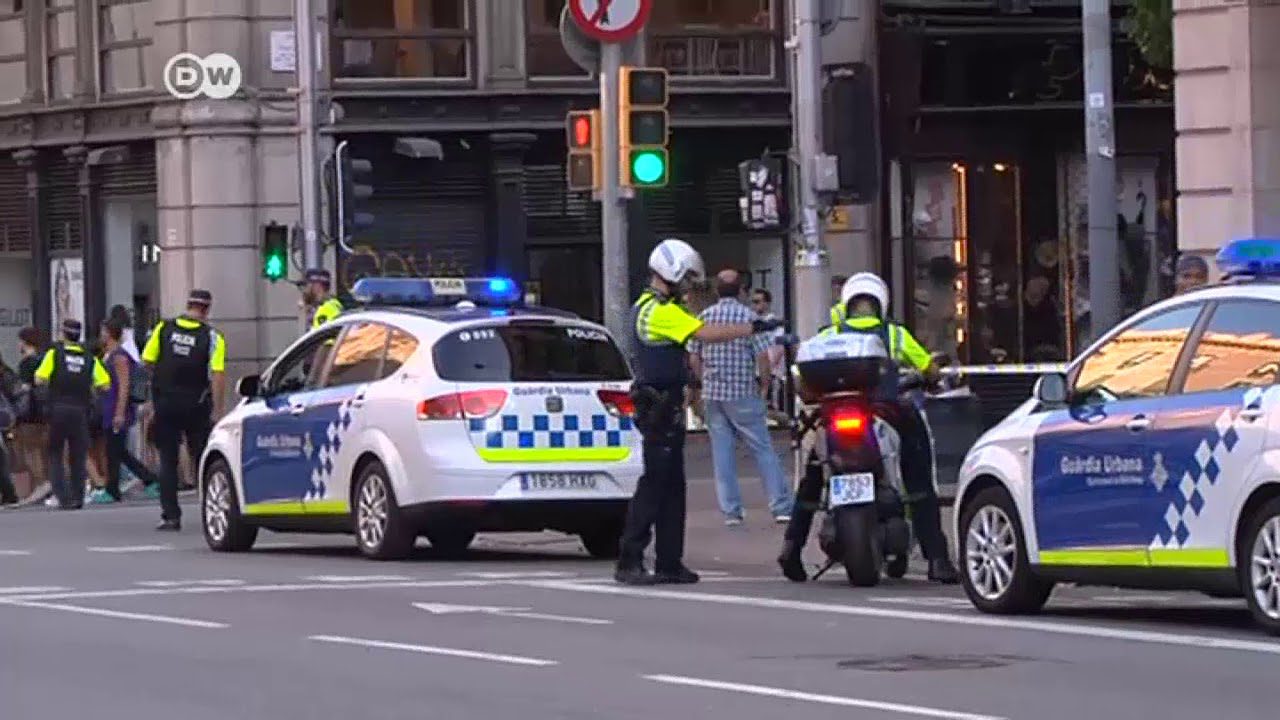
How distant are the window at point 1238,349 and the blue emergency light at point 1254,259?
0.84 ft

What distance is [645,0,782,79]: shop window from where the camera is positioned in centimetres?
3684

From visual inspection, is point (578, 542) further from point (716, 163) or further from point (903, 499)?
point (716, 163)

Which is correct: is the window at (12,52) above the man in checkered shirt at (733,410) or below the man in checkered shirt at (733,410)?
above


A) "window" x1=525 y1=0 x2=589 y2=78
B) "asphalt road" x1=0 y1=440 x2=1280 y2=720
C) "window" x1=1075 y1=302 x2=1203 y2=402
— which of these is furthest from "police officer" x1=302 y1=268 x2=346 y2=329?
"window" x1=1075 y1=302 x2=1203 y2=402

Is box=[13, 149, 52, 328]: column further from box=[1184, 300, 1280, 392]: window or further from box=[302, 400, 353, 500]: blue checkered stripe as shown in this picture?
box=[1184, 300, 1280, 392]: window

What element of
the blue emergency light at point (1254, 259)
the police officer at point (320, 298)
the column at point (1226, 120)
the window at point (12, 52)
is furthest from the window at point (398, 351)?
the window at point (12, 52)

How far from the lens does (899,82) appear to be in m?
35.4

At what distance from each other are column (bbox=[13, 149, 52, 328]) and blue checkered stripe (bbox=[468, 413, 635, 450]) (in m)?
20.5

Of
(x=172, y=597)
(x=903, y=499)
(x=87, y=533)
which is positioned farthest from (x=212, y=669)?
(x=87, y=533)

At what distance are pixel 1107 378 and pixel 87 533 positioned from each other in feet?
37.7

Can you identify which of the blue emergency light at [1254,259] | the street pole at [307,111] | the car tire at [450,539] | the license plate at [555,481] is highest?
the street pole at [307,111]

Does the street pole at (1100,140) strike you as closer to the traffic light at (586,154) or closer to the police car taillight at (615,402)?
the police car taillight at (615,402)

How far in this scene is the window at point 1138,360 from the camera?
13812mm

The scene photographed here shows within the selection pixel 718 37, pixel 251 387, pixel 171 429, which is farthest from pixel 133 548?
pixel 718 37
